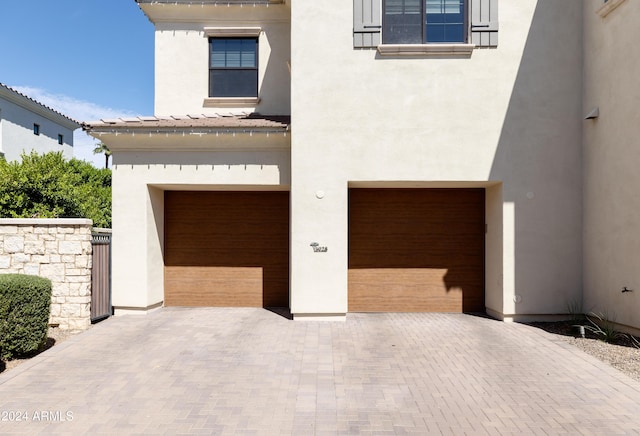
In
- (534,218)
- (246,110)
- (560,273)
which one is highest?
(246,110)

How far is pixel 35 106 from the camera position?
23484mm

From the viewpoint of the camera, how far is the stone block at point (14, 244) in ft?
25.1

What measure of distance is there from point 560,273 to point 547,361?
10.0 feet

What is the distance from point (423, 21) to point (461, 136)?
117 inches

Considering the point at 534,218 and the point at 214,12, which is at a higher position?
the point at 214,12

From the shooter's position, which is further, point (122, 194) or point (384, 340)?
point (122, 194)

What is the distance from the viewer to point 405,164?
832 centimetres

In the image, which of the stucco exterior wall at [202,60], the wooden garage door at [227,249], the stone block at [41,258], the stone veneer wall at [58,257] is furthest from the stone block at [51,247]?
the stucco exterior wall at [202,60]

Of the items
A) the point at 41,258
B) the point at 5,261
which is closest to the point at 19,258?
the point at 5,261

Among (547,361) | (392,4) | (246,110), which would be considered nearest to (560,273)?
(547,361)

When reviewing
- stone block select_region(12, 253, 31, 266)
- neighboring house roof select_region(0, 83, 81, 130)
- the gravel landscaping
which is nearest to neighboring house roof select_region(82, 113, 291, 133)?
stone block select_region(12, 253, 31, 266)

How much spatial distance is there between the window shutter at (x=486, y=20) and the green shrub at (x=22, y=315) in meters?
10.7

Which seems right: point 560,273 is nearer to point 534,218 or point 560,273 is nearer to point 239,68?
point 534,218

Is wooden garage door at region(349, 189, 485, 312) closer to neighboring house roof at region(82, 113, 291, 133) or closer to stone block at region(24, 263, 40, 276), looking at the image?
neighboring house roof at region(82, 113, 291, 133)
